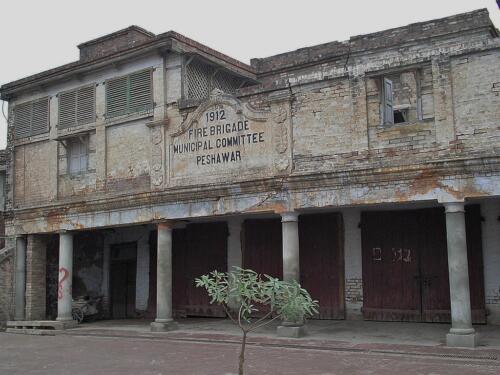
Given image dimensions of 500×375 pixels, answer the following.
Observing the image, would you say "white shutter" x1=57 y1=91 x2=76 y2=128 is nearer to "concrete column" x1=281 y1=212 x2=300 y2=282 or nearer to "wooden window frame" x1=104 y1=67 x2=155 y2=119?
"wooden window frame" x1=104 y1=67 x2=155 y2=119

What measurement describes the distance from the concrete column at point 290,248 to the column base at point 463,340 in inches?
139

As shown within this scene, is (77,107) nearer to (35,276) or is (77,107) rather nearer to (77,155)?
(77,155)

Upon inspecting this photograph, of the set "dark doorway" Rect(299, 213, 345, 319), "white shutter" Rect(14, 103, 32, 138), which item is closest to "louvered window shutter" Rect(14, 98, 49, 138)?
"white shutter" Rect(14, 103, 32, 138)

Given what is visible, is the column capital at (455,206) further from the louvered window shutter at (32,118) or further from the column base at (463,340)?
the louvered window shutter at (32,118)

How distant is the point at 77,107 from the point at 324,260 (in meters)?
8.62

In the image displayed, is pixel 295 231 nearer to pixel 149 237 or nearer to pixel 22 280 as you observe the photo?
pixel 149 237

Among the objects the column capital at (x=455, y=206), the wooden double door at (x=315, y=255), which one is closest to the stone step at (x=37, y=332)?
the wooden double door at (x=315, y=255)

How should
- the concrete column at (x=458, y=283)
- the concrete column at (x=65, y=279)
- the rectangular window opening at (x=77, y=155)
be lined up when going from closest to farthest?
the concrete column at (x=458, y=283) < the concrete column at (x=65, y=279) < the rectangular window opening at (x=77, y=155)

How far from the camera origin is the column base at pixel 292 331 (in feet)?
42.2

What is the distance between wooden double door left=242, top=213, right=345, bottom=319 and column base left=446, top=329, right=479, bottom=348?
14.5 feet

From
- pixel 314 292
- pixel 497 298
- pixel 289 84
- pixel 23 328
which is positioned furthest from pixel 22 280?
pixel 497 298

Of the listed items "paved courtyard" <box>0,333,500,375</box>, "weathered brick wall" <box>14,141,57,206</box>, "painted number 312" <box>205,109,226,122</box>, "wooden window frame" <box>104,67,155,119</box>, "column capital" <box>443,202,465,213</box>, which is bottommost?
"paved courtyard" <box>0,333,500,375</box>

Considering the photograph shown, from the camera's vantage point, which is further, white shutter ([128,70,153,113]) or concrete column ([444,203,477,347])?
white shutter ([128,70,153,113])

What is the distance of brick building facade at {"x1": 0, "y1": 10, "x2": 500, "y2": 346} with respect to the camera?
11.8 m
